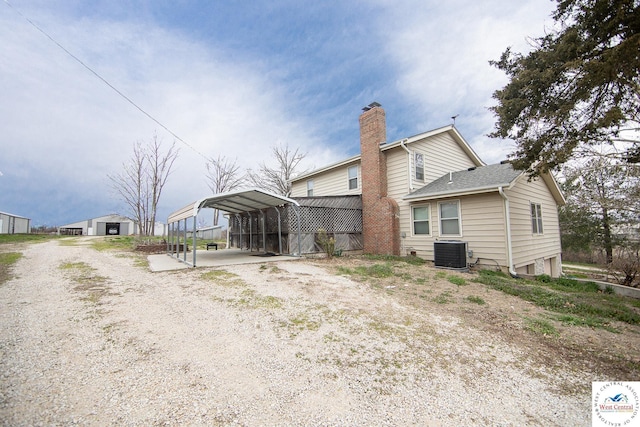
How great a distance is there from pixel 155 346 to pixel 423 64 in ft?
44.8

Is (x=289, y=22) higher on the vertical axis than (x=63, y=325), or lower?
higher

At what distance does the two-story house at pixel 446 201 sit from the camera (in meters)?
9.04

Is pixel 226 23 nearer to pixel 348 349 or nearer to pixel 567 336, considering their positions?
pixel 348 349

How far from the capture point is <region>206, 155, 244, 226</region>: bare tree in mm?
31156

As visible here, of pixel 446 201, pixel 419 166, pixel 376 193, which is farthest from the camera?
Result: pixel 376 193

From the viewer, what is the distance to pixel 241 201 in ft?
40.9

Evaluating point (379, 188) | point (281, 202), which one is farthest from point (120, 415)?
point (379, 188)

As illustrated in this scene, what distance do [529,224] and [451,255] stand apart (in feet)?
14.3

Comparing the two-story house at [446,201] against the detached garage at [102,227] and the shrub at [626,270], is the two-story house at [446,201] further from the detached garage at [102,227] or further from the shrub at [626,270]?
the detached garage at [102,227]

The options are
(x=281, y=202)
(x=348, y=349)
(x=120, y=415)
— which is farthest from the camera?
(x=281, y=202)

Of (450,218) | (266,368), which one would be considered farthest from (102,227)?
(266,368)

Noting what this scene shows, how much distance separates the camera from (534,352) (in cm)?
326

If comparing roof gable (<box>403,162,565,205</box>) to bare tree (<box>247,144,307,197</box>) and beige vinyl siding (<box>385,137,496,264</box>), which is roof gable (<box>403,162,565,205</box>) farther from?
bare tree (<box>247,144,307,197</box>)

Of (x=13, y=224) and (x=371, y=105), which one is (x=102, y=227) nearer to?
(x=13, y=224)
